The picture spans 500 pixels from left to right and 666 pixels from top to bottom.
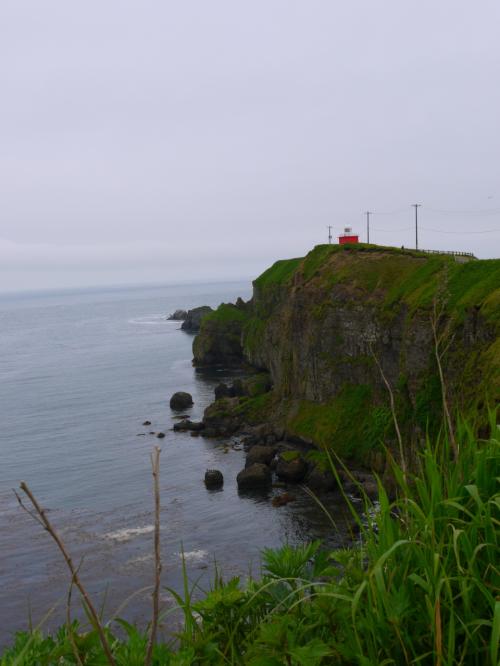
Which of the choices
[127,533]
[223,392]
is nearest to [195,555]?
[127,533]

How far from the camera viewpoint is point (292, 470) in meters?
52.6

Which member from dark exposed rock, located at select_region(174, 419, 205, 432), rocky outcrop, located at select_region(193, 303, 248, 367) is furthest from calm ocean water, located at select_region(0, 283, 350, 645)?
rocky outcrop, located at select_region(193, 303, 248, 367)

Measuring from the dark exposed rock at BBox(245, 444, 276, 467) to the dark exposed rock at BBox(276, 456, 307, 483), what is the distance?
10.2ft

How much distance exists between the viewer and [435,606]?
14.8 feet

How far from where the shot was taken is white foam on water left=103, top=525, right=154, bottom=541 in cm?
4459

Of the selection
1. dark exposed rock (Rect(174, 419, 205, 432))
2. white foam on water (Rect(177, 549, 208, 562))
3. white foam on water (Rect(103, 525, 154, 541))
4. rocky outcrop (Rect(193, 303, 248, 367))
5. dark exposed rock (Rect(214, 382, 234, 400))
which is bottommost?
white foam on water (Rect(103, 525, 154, 541))

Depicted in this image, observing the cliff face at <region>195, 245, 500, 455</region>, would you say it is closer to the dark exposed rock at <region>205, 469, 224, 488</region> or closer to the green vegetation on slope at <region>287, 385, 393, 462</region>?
the green vegetation on slope at <region>287, 385, 393, 462</region>

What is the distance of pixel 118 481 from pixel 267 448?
43.5ft

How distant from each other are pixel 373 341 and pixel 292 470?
1234cm

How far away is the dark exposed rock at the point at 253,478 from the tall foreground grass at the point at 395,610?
154 feet

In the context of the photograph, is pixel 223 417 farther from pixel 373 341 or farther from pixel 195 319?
pixel 195 319

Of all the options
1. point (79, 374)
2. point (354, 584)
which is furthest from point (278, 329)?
point (354, 584)

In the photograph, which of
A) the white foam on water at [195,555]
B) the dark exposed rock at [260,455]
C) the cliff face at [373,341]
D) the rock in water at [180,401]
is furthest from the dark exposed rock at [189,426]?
the white foam on water at [195,555]

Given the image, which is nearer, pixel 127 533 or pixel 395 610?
pixel 395 610
